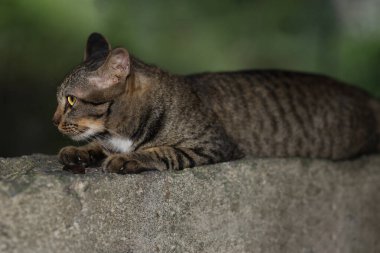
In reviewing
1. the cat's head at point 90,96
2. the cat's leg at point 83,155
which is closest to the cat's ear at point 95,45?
the cat's head at point 90,96

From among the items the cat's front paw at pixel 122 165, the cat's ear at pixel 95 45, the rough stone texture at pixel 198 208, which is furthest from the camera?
the cat's ear at pixel 95 45

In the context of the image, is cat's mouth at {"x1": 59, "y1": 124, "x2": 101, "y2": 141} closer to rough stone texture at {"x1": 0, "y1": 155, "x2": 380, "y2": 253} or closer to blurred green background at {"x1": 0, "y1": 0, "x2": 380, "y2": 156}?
rough stone texture at {"x1": 0, "y1": 155, "x2": 380, "y2": 253}

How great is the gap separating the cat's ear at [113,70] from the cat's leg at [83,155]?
1.35 feet

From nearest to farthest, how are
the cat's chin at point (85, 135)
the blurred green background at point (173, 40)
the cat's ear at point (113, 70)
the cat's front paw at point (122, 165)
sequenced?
1. the cat's front paw at point (122, 165)
2. the cat's ear at point (113, 70)
3. the cat's chin at point (85, 135)
4. the blurred green background at point (173, 40)

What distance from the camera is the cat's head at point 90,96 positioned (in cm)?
346

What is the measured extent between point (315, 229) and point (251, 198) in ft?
2.27

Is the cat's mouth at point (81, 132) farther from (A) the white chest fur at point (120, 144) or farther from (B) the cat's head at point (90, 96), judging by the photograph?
(A) the white chest fur at point (120, 144)

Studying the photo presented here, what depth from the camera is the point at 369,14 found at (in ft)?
31.7

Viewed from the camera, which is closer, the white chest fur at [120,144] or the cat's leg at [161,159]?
the cat's leg at [161,159]

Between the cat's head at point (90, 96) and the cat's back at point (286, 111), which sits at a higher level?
the cat's head at point (90, 96)

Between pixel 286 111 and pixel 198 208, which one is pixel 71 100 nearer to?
pixel 198 208

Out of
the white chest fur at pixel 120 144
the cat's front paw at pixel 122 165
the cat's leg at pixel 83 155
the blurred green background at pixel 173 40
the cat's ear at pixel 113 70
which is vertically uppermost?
the cat's ear at pixel 113 70

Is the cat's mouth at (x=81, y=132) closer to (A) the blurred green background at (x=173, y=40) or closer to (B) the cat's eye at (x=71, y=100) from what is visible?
(B) the cat's eye at (x=71, y=100)

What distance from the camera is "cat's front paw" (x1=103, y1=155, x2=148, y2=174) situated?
124 inches
